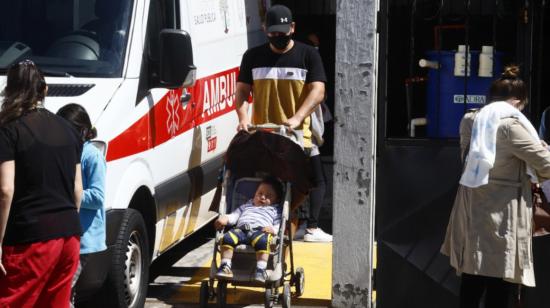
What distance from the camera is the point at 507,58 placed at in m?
7.49

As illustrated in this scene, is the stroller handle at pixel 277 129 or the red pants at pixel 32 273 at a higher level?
the stroller handle at pixel 277 129

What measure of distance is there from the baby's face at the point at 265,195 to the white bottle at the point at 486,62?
1644mm

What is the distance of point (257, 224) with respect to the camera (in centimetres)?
720

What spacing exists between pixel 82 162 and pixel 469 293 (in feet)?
8.04

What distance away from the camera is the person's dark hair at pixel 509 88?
628cm

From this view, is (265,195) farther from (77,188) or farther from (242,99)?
(77,188)

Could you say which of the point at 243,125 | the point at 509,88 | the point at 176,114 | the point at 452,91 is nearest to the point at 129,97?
the point at 176,114

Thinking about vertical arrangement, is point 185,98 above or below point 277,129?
above

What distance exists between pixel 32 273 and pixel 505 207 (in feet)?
9.06

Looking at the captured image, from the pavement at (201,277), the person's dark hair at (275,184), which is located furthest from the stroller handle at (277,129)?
the pavement at (201,277)

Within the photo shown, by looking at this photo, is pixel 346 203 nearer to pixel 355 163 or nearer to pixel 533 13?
pixel 355 163

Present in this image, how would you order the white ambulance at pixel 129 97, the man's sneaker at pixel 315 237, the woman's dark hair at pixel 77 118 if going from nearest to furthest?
the woman's dark hair at pixel 77 118 → the white ambulance at pixel 129 97 → the man's sneaker at pixel 315 237

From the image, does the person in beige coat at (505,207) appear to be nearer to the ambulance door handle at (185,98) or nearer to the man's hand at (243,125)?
the man's hand at (243,125)

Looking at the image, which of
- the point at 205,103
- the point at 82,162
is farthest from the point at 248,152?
the point at 82,162
